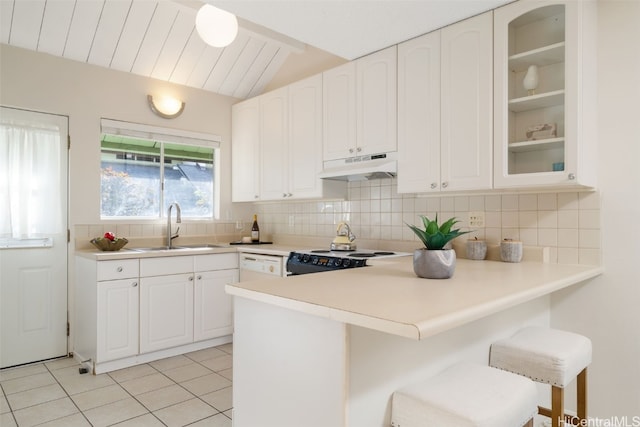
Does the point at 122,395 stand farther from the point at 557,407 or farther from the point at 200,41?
the point at 200,41

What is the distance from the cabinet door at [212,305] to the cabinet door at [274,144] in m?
0.88

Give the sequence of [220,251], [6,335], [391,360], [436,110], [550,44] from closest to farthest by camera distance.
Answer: [391,360] → [550,44] → [436,110] → [6,335] → [220,251]

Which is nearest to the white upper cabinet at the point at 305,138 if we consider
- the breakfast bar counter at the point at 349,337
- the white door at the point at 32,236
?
the breakfast bar counter at the point at 349,337

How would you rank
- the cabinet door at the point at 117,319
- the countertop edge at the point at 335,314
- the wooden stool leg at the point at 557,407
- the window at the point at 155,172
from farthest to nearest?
the window at the point at 155,172
the cabinet door at the point at 117,319
the wooden stool leg at the point at 557,407
the countertop edge at the point at 335,314

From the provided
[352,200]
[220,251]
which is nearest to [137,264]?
[220,251]

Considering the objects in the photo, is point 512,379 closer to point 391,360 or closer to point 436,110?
point 391,360

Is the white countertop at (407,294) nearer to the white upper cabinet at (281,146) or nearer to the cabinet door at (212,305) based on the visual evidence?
the white upper cabinet at (281,146)

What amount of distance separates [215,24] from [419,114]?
1513 millimetres

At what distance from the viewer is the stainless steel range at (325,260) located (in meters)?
2.59

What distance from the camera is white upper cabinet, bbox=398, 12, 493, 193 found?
226cm

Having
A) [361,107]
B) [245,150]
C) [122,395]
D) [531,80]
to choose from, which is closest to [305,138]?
[361,107]

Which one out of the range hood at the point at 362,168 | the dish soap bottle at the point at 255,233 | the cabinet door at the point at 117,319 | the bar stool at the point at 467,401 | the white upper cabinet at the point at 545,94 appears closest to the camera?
the bar stool at the point at 467,401

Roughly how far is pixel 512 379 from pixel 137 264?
2.71m

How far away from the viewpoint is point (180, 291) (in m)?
3.29
